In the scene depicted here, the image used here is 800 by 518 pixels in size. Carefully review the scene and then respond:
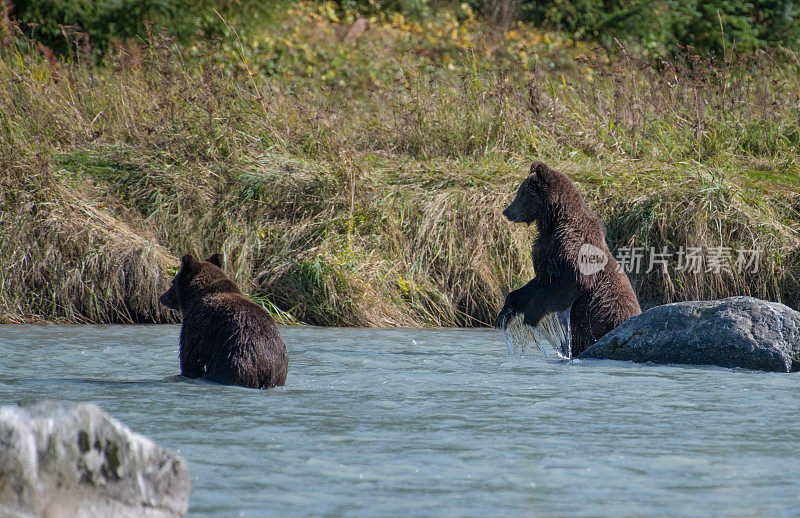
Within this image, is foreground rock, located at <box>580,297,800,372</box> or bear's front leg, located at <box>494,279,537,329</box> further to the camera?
bear's front leg, located at <box>494,279,537,329</box>

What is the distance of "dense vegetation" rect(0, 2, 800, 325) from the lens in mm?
9898

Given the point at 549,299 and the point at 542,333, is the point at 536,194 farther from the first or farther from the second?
the point at 542,333

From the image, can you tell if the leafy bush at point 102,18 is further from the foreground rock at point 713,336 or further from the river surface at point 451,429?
the foreground rock at point 713,336

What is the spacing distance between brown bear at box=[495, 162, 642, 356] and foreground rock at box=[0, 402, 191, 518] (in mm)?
4733

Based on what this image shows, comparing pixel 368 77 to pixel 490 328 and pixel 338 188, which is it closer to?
pixel 338 188

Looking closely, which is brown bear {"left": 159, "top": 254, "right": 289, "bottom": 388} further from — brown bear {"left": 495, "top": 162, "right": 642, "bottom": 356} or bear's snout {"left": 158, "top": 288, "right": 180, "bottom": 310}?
brown bear {"left": 495, "top": 162, "right": 642, "bottom": 356}

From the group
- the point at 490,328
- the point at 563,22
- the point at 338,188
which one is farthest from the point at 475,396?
the point at 563,22

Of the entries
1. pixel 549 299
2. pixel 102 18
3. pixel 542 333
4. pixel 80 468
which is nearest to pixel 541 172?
pixel 549 299

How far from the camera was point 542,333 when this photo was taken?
8.05 m

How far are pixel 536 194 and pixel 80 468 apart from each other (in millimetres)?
5241

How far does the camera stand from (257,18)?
57.7 feet

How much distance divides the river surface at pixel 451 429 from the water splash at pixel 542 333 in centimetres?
15

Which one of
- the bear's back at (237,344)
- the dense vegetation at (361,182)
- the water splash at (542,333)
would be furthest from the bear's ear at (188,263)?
the dense vegetation at (361,182)

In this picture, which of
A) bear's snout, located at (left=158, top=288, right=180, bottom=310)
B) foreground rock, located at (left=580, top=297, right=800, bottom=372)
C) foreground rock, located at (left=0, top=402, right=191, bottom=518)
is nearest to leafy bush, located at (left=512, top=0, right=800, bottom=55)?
foreground rock, located at (left=580, top=297, right=800, bottom=372)
